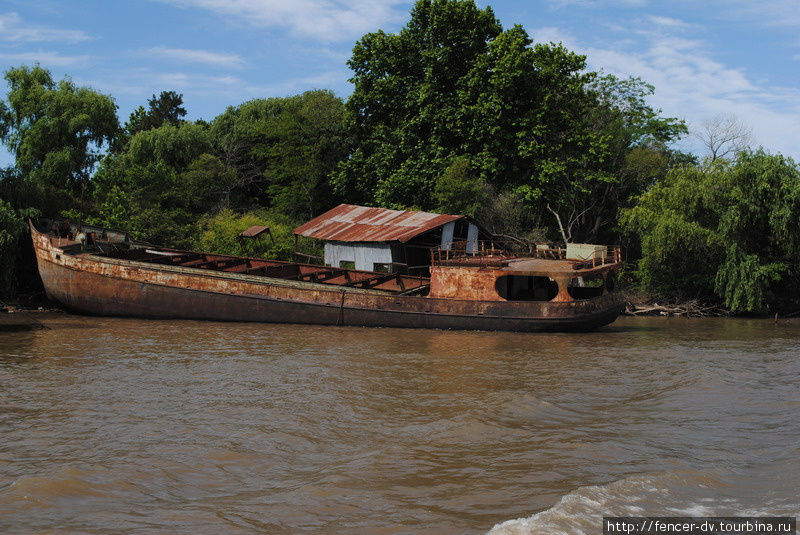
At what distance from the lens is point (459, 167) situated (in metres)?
29.6

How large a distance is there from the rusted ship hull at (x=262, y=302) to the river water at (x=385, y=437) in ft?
10.3

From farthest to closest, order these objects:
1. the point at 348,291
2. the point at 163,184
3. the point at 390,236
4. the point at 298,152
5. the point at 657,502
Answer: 1. the point at 298,152
2. the point at 163,184
3. the point at 390,236
4. the point at 348,291
5. the point at 657,502

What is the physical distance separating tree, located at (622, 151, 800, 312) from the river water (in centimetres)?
848

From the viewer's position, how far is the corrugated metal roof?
24438 millimetres

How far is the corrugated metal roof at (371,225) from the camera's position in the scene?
80.2 feet

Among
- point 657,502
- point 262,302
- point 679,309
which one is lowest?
point 657,502

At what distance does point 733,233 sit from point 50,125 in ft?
90.7

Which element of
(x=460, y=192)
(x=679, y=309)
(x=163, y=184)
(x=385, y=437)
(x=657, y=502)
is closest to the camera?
(x=657, y=502)

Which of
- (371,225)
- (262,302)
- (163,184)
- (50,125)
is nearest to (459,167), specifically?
(371,225)

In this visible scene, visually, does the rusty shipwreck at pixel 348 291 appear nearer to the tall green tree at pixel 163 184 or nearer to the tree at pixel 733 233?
the tree at pixel 733 233

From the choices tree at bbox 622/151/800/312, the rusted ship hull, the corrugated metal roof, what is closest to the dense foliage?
tree at bbox 622/151/800/312

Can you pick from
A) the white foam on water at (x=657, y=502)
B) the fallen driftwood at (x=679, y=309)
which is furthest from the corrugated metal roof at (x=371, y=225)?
the white foam on water at (x=657, y=502)

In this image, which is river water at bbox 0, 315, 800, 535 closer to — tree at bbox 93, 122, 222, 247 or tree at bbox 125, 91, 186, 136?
tree at bbox 93, 122, 222, 247

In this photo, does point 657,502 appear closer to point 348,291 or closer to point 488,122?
point 348,291
